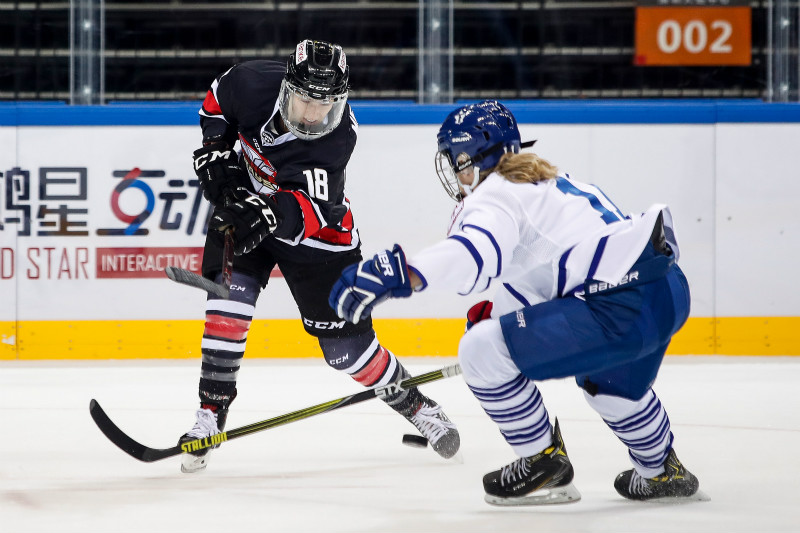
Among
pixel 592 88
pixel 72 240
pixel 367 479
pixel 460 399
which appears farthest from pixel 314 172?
pixel 592 88

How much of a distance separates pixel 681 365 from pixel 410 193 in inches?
52.2

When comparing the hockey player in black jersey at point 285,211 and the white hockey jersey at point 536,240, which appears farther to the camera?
the hockey player in black jersey at point 285,211

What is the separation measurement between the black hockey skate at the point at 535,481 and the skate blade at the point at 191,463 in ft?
2.29

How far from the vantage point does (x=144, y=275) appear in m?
4.25

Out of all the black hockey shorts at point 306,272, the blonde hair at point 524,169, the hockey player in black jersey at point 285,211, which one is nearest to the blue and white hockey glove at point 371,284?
the blonde hair at point 524,169

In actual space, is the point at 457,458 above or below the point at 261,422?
below

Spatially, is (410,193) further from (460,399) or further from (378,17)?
(460,399)

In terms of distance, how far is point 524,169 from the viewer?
6.39 ft

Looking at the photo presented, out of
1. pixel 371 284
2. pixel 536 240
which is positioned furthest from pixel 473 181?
pixel 371 284

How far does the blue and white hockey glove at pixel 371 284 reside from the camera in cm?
182

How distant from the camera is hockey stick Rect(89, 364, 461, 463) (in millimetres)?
2240

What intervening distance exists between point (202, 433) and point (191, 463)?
73mm

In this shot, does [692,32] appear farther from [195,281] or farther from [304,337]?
[195,281]

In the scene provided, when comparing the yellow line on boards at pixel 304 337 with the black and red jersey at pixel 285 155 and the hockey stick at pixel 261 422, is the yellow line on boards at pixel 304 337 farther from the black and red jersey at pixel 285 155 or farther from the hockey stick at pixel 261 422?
the hockey stick at pixel 261 422
